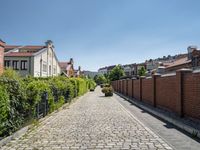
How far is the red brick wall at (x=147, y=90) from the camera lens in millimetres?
19428

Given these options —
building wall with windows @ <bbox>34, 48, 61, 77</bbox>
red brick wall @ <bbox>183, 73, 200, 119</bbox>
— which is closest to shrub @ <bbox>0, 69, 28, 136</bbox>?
red brick wall @ <bbox>183, 73, 200, 119</bbox>

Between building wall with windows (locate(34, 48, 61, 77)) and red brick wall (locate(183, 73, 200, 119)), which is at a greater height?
building wall with windows (locate(34, 48, 61, 77))

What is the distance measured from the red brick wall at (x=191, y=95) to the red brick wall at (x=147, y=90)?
743cm

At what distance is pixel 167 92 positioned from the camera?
14.8 m

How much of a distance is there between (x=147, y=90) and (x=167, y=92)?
6240mm

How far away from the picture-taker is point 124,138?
8344mm

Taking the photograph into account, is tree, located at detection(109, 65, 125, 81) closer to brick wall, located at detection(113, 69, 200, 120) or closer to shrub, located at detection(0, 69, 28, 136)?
brick wall, located at detection(113, 69, 200, 120)

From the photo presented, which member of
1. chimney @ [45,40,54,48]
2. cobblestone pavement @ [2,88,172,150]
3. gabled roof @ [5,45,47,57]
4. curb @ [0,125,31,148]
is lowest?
cobblestone pavement @ [2,88,172,150]

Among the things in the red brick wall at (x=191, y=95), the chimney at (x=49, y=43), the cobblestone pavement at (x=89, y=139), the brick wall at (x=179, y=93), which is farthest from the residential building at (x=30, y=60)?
the red brick wall at (x=191, y=95)

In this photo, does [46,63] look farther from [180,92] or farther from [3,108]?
[3,108]

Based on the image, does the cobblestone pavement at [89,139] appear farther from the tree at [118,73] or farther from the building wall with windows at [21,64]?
the tree at [118,73]

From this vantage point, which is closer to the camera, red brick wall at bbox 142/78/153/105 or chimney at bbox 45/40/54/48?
red brick wall at bbox 142/78/153/105

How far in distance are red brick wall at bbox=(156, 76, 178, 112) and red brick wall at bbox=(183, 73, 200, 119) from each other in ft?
4.05

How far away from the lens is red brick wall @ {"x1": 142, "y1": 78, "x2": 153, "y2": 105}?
19.4 meters
